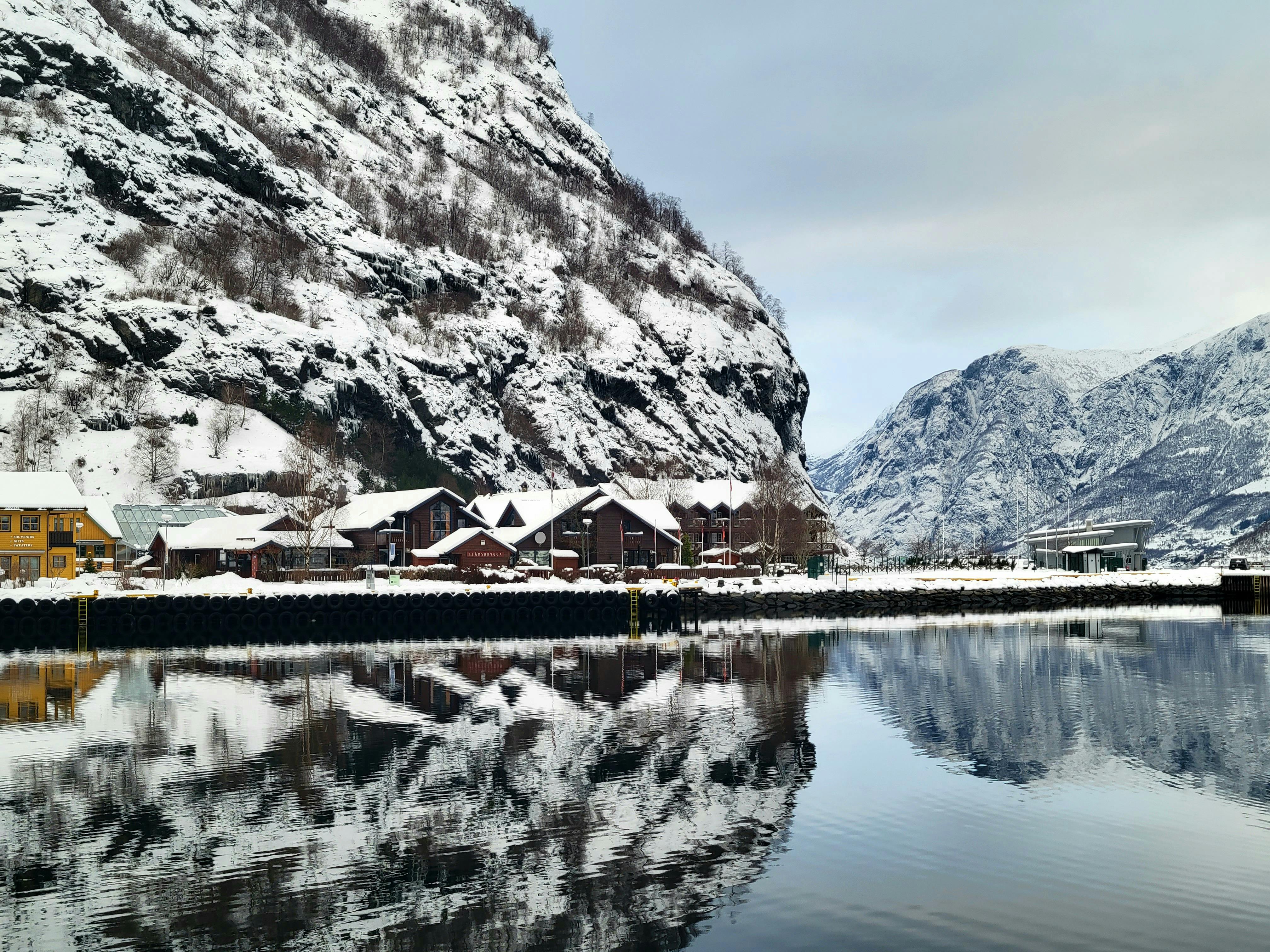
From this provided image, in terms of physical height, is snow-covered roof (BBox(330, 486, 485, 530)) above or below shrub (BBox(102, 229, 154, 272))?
below

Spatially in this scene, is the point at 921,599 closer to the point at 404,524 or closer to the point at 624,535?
the point at 624,535

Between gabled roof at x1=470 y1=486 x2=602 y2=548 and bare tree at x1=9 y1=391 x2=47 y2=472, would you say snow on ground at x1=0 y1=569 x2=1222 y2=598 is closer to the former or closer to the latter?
gabled roof at x1=470 y1=486 x2=602 y2=548

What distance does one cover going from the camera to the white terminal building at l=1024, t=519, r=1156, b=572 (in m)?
154

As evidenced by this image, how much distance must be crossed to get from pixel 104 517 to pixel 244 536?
2317cm

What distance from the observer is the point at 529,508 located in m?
136

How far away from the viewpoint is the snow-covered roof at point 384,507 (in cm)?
12038

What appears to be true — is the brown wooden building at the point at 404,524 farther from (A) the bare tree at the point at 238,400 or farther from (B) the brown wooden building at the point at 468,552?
(A) the bare tree at the point at 238,400

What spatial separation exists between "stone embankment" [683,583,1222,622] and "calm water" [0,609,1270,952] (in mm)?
47224

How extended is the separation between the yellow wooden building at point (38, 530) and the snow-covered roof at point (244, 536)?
11.0 m

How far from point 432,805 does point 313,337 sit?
527ft

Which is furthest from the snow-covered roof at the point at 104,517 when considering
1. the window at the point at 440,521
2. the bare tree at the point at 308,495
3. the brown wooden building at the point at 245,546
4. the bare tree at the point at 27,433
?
the window at the point at 440,521

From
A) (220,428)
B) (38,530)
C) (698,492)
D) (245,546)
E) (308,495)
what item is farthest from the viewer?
(220,428)

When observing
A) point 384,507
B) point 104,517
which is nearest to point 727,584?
point 384,507

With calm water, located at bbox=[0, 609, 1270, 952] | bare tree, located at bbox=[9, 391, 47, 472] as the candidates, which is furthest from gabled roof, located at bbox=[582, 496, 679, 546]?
calm water, located at bbox=[0, 609, 1270, 952]
